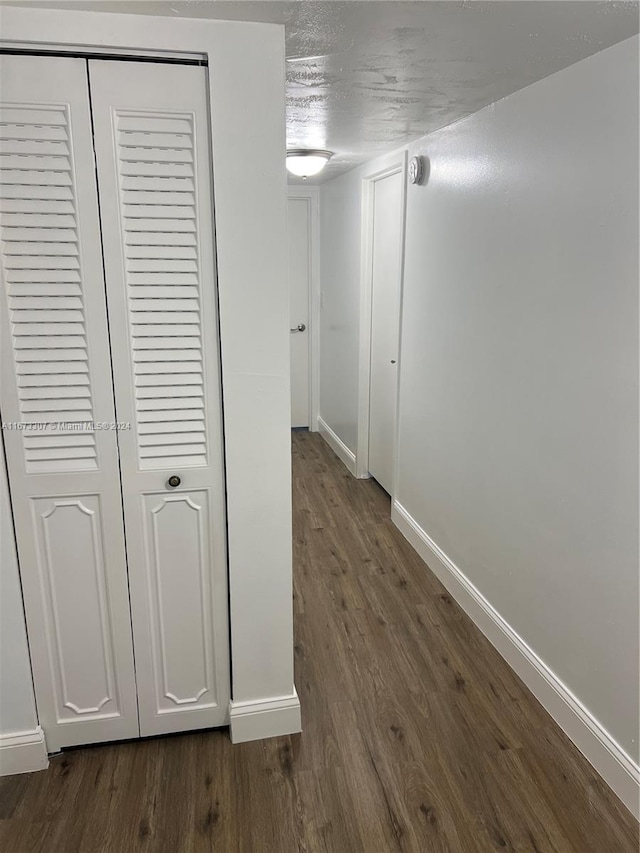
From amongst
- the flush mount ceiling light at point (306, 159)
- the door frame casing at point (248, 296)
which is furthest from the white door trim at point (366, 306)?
the door frame casing at point (248, 296)

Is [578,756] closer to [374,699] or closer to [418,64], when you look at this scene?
[374,699]

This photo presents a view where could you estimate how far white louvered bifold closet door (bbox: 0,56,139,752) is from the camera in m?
1.64

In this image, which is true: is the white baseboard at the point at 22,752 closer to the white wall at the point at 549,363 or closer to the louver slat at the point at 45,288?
the louver slat at the point at 45,288

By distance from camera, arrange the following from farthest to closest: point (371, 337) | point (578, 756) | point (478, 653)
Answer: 1. point (371, 337)
2. point (478, 653)
3. point (578, 756)

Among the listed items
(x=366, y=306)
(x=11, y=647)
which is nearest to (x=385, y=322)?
(x=366, y=306)

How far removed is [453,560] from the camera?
9.89 ft

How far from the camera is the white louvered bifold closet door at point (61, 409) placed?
1.64 metres

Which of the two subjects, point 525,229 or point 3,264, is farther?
point 525,229

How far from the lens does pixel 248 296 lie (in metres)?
1.80

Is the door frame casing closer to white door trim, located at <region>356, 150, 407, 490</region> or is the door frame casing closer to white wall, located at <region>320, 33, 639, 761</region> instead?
white wall, located at <region>320, 33, 639, 761</region>

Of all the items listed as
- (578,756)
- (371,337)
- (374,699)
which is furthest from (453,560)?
(371,337)

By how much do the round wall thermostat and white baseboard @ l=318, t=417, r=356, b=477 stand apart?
6.80 ft

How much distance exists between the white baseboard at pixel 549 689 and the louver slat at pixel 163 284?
1426 millimetres

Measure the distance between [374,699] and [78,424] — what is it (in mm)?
1426
